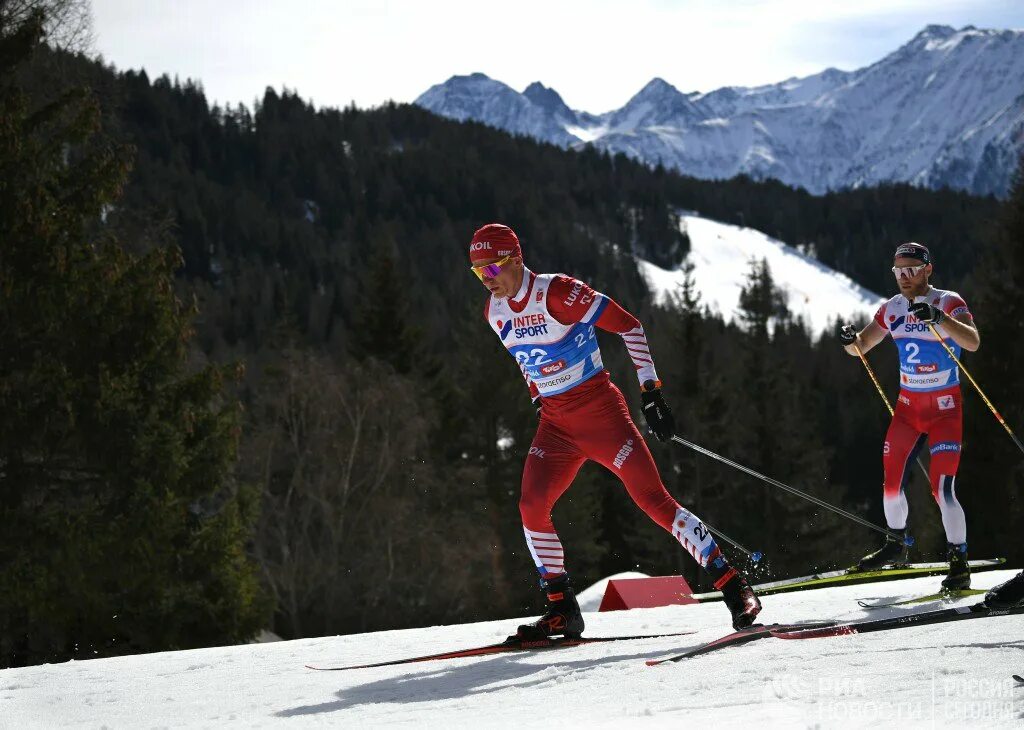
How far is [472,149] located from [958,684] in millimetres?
173267

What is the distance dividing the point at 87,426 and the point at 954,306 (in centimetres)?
1083

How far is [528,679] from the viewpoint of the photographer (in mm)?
4770

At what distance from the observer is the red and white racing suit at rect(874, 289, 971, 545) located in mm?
7258

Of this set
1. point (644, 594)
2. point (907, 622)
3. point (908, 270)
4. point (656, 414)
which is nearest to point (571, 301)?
point (656, 414)

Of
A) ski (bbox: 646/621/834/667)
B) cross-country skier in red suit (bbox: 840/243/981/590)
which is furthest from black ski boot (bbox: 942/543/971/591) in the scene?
ski (bbox: 646/621/834/667)

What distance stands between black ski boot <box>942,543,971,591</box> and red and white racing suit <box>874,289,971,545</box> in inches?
6.1

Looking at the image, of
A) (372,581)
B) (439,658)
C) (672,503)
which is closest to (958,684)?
(672,503)

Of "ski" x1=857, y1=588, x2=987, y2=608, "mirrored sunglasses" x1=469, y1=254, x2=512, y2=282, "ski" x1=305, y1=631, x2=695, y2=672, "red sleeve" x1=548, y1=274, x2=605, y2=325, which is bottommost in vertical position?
"ski" x1=857, y1=588, x2=987, y2=608

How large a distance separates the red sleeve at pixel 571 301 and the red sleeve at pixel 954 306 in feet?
9.57

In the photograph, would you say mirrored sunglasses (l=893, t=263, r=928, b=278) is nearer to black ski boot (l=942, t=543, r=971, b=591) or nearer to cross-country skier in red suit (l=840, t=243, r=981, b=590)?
cross-country skier in red suit (l=840, t=243, r=981, b=590)

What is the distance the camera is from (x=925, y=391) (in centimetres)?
748

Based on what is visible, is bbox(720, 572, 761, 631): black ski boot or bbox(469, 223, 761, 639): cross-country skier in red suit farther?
bbox(469, 223, 761, 639): cross-country skier in red suit

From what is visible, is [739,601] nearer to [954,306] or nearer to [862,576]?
[954,306]

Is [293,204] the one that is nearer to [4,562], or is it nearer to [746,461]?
[746,461]
